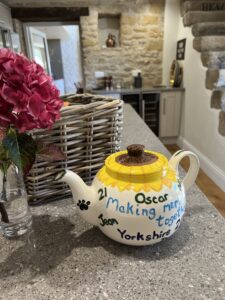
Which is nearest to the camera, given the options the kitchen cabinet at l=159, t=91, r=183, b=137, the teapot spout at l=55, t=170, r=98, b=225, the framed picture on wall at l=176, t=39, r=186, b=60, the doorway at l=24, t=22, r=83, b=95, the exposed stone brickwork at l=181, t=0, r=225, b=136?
the teapot spout at l=55, t=170, r=98, b=225

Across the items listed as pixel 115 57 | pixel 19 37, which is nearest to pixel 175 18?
pixel 115 57

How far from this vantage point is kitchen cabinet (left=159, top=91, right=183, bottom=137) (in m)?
3.41

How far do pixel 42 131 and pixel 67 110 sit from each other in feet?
0.28

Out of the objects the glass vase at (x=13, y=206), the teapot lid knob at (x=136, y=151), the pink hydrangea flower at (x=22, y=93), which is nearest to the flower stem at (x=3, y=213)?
the glass vase at (x=13, y=206)

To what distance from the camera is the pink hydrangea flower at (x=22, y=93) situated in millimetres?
422

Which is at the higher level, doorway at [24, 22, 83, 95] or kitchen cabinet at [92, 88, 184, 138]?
doorway at [24, 22, 83, 95]

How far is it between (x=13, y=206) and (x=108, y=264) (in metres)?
0.29

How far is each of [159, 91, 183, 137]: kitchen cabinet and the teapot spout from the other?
3.10 metres

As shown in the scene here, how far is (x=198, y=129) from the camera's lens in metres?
2.98

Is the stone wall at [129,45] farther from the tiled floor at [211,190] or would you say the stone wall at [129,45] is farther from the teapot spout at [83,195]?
the teapot spout at [83,195]

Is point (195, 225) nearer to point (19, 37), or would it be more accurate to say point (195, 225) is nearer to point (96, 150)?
point (96, 150)

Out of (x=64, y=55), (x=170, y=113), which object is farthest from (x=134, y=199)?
(x=64, y=55)

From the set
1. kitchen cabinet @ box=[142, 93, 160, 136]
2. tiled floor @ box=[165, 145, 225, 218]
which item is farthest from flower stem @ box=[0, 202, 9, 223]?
kitchen cabinet @ box=[142, 93, 160, 136]

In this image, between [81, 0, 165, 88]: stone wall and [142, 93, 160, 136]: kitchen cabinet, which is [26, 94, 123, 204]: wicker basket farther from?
[81, 0, 165, 88]: stone wall
